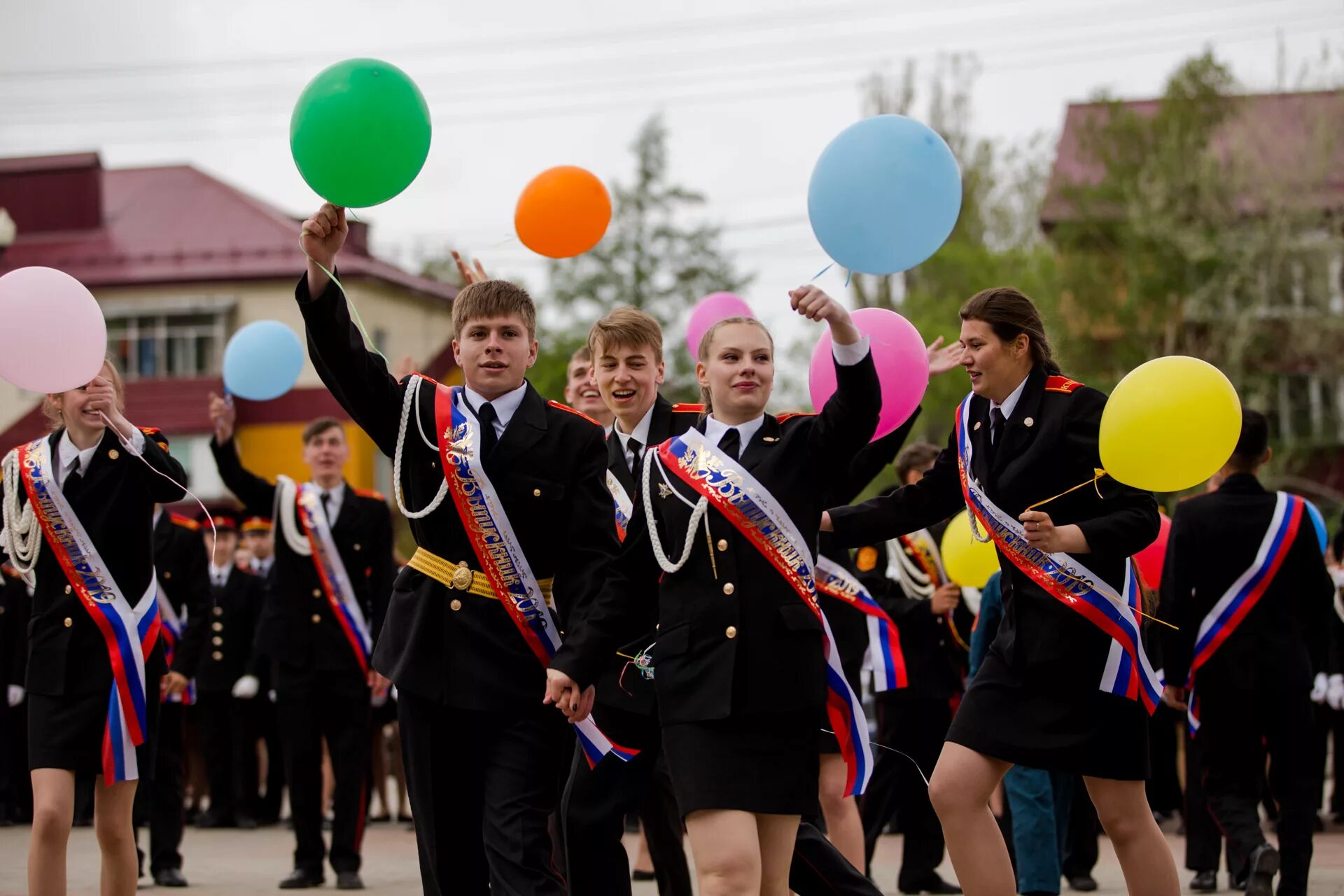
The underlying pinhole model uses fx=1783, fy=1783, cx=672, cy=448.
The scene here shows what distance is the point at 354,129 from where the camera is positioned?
5.45m

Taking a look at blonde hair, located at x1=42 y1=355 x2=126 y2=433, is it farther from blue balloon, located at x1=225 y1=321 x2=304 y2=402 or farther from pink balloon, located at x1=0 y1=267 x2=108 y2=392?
blue balloon, located at x1=225 y1=321 x2=304 y2=402

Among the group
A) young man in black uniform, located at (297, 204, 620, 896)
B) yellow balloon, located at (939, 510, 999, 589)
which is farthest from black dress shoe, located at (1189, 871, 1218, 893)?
young man in black uniform, located at (297, 204, 620, 896)

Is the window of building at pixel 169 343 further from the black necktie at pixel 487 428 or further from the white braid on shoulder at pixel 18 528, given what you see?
the black necktie at pixel 487 428

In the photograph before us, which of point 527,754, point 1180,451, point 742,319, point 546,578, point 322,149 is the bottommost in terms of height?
point 527,754

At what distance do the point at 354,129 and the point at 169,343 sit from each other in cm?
3983

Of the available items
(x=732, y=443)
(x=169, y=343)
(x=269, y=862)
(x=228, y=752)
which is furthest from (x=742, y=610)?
(x=169, y=343)

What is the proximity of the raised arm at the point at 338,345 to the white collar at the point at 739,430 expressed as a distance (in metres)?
0.99

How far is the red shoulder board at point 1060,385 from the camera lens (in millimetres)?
6008

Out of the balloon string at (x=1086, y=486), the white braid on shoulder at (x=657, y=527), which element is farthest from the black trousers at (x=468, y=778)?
the balloon string at (x=1086, y=486)

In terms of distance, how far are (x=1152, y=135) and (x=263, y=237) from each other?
71.8ft

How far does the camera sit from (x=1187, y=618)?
8.44m

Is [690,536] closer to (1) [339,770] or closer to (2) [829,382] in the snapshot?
(2) [829,382]

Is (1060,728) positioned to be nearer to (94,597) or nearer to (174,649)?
(94,597)

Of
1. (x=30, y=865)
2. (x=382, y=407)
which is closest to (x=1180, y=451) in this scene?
(x=382, y=407)
